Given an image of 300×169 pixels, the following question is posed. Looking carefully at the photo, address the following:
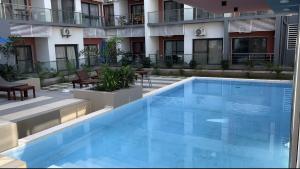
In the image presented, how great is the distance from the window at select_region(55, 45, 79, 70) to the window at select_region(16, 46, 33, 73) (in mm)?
1809

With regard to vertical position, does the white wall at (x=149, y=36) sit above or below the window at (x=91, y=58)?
above

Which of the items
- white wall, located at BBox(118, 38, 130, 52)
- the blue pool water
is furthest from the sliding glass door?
the blue pool water

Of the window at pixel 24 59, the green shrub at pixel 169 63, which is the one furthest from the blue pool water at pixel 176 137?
the window at pixel 24 59

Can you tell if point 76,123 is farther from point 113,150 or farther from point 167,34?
point 167,34

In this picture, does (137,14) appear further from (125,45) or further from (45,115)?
(45,115)

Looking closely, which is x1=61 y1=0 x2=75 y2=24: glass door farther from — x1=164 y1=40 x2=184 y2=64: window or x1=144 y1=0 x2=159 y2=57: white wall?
x1=164 y1=40 x2=184 y2=64: window

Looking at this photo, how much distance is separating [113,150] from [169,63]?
14.8 meters

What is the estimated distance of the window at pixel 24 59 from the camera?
55.2 ft

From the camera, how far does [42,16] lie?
18.4 metres

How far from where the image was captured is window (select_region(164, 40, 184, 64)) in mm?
21455

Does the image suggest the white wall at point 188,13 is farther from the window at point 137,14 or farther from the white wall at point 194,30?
the window at point 137,14

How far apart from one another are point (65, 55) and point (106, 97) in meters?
13.1

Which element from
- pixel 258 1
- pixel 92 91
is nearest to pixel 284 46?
pixel 258 1

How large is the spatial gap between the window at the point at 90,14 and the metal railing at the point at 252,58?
12.3 metres
